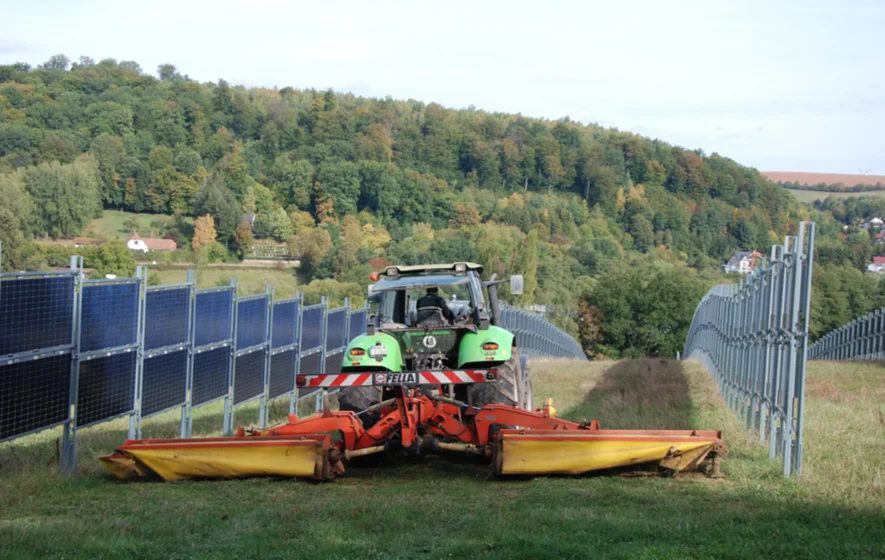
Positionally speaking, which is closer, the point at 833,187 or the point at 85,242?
the point at 85,242

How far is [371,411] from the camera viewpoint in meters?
11.0

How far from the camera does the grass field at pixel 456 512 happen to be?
662 cm

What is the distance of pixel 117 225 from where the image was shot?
9825cm

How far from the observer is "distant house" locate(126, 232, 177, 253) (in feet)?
288

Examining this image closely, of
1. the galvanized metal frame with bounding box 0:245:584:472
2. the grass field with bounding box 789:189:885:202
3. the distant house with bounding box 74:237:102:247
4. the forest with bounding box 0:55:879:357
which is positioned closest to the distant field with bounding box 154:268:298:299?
the forest with bounding box 0:55:879:357

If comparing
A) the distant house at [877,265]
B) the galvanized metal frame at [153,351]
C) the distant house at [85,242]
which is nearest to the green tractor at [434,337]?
the galvanized metal frame at [153,351]

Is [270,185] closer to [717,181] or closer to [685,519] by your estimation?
[717,181]

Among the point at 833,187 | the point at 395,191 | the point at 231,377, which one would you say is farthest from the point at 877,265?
the point at 231,377

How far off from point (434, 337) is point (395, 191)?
106327 millimetres

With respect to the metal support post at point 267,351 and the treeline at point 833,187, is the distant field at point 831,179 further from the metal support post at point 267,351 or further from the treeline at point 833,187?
the metal support post at point 267,351

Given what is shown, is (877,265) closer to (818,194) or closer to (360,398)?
(818,194)

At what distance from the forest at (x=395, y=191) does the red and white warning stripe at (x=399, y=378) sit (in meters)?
45.7

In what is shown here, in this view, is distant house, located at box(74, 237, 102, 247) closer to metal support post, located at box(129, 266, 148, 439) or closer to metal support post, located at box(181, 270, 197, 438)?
metal support post, located at box(181, 270, 197, 438)

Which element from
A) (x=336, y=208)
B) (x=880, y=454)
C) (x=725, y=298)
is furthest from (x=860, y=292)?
(x=880, y=454)
